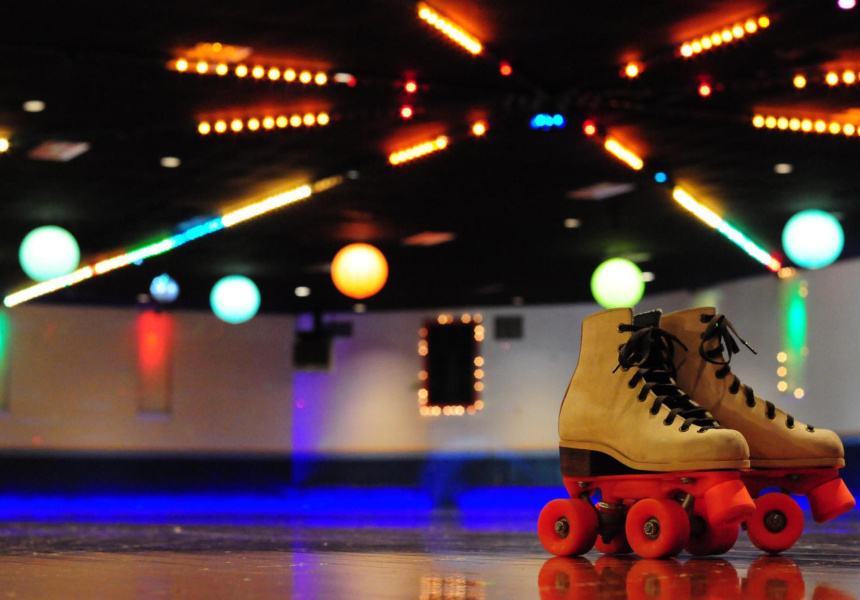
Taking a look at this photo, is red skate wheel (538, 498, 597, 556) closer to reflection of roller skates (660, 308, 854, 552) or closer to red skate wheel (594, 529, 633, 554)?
red skate wheel (594, 529, 633, 554)

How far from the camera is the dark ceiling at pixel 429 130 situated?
4.91m

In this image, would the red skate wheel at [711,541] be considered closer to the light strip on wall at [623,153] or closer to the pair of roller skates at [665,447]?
the pair of roller skates at [665,447]

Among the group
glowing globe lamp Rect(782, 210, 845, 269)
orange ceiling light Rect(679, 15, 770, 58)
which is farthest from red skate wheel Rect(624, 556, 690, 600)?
glowing globe lamp Rect(782, 210, 845, 269)

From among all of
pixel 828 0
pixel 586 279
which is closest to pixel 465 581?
pixel 828 0

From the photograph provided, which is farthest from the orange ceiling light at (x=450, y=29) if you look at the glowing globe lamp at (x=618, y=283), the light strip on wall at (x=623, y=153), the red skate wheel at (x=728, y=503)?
the red skate wheel at (x=728, y=503)

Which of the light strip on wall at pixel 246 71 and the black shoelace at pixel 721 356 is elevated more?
the light strip on wall at pixel 246 71

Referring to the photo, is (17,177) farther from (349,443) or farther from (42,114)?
(349,443)

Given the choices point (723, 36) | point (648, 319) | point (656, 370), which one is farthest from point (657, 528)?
point (723, 36)

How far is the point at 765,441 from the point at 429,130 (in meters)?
4.52

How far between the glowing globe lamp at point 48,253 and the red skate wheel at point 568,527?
15.5ft

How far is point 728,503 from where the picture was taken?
1833 mm

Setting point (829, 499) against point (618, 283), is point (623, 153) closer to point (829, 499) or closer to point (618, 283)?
point (618, 283)

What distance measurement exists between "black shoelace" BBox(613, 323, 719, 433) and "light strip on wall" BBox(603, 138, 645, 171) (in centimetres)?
433

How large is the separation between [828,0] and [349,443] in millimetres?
9563
